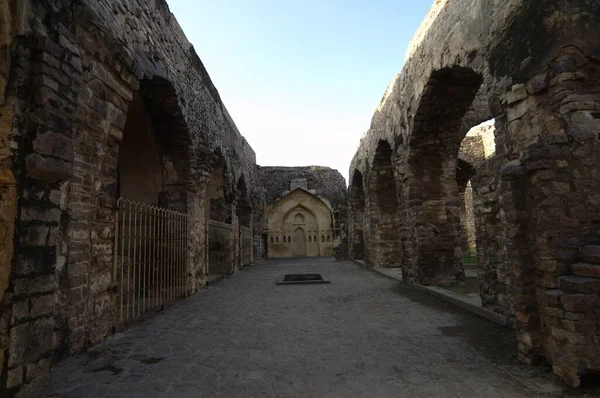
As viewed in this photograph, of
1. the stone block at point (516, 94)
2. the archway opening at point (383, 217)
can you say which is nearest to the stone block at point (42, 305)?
the stone block at point (516, 94)

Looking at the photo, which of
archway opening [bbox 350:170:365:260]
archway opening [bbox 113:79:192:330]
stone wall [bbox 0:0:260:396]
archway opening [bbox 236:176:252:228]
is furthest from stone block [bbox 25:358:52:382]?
archway opening [bbox 350:170:365:260]

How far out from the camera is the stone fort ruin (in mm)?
2496

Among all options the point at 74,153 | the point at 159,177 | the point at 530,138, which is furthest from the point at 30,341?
the point at 159,177

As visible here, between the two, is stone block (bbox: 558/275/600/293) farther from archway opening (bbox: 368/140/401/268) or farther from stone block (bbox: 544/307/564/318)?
archway opening (bbox: 368/140/401/268)

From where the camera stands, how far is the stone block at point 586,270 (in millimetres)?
2699

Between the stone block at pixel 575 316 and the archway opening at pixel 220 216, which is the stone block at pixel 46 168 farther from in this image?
the archway opening at pixel 220 216

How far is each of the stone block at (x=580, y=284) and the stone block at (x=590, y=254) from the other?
152 mm

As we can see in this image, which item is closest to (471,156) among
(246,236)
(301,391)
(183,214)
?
(246,236)

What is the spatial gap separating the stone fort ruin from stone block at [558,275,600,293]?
12 millimetres

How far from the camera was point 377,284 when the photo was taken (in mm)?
8844

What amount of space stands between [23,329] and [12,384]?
337 mm

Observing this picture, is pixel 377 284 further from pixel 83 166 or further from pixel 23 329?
pixel 23 329

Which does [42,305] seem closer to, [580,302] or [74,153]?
[74,153]

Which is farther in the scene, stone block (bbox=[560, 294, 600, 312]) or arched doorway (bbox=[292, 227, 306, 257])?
arched doorway (bbox=[292, 227, 306, 257])
